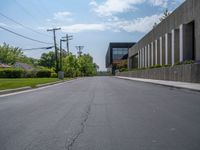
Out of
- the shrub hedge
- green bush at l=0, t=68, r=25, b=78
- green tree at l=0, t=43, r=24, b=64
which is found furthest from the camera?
green tree at l=0, t=43, r=24, b=64

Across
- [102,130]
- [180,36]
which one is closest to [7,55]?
[180,36]

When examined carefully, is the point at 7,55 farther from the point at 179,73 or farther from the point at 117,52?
the point at 179,73

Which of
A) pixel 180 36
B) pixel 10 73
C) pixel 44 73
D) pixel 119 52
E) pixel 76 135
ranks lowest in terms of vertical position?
pixel 76 135

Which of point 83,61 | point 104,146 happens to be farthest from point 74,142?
point 83,61

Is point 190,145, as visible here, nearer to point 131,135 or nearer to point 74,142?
point 131,135

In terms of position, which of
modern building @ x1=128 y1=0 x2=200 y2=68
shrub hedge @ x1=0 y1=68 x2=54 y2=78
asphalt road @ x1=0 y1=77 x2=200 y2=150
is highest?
modern building @ x1=128 y1=0 x2=200 y2=68

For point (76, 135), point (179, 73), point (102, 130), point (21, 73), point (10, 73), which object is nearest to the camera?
point (76, 135)

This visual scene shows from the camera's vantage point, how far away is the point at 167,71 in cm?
4378

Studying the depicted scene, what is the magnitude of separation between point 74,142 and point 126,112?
4.98m

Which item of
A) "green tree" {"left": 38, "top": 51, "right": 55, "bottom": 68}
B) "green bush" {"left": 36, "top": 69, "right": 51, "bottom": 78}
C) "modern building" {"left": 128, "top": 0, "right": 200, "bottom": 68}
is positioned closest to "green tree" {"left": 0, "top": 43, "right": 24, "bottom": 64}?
"green tree" {"left": 38, "top": 51, "right": 55, "bottom": 68}

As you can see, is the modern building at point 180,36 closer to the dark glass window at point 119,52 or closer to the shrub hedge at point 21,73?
the shrub hedge at point 21,73

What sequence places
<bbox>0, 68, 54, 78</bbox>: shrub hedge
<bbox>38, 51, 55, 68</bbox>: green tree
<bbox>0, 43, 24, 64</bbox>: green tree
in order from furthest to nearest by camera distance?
<bbox>38, 51, 55, 68</bbox>: green tree → <bbox>0, 43, 24, 64</bbox>: green tree → <bbox>0, 68, 54, 78</bbox>: shrub hedge

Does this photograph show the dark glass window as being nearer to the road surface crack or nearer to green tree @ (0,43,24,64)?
green tree @ (0,43,24,64)

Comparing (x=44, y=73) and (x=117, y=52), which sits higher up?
(x=117, y=52)
